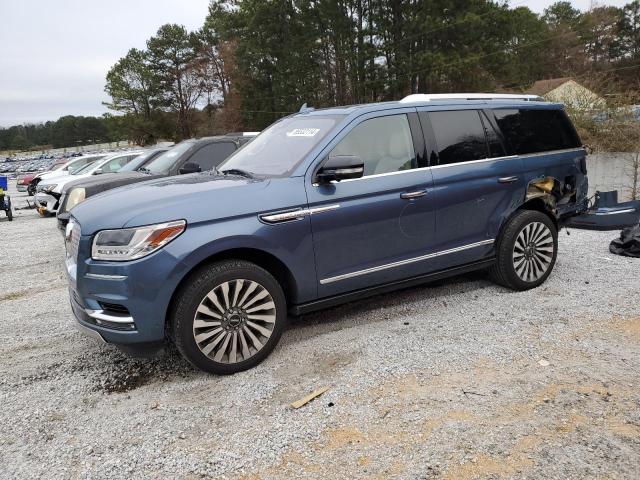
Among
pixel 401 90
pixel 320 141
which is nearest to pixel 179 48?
pixel 401 90

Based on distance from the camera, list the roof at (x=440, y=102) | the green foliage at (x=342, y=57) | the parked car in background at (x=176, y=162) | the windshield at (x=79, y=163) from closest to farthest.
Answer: the roof at (x=440, y=102) < the parked car in background at (x=176, y=162) < the windshield at (x=79, y=163) < the green foliage at (x=342, y=57)

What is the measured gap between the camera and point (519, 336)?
13.4 ft

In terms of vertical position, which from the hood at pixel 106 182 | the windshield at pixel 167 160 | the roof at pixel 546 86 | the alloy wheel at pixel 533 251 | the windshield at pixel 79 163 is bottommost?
the alloy wheel at pixel 533 251

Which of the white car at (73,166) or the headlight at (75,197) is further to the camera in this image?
the white car at (73,166)

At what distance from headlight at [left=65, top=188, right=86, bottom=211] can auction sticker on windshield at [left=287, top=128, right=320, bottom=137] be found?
4131 mm

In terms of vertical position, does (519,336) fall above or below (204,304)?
below

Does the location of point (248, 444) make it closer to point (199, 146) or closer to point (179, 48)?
point (199, 146)

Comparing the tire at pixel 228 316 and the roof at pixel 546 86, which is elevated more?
the roof at pixel 546 86

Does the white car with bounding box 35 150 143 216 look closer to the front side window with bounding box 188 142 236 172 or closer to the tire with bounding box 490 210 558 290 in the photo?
the front side window with bounding box 188 142 236 172

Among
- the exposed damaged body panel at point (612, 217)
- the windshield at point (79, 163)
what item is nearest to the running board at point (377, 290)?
the exposed damaged body panel at point (612, 217)

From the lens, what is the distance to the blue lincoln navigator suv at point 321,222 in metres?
3.38

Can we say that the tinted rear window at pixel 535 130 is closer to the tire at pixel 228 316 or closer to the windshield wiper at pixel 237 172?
the windshield wiper at pixel 237 172

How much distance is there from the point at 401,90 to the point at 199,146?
2940cm

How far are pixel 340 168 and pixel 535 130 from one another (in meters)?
2.61
